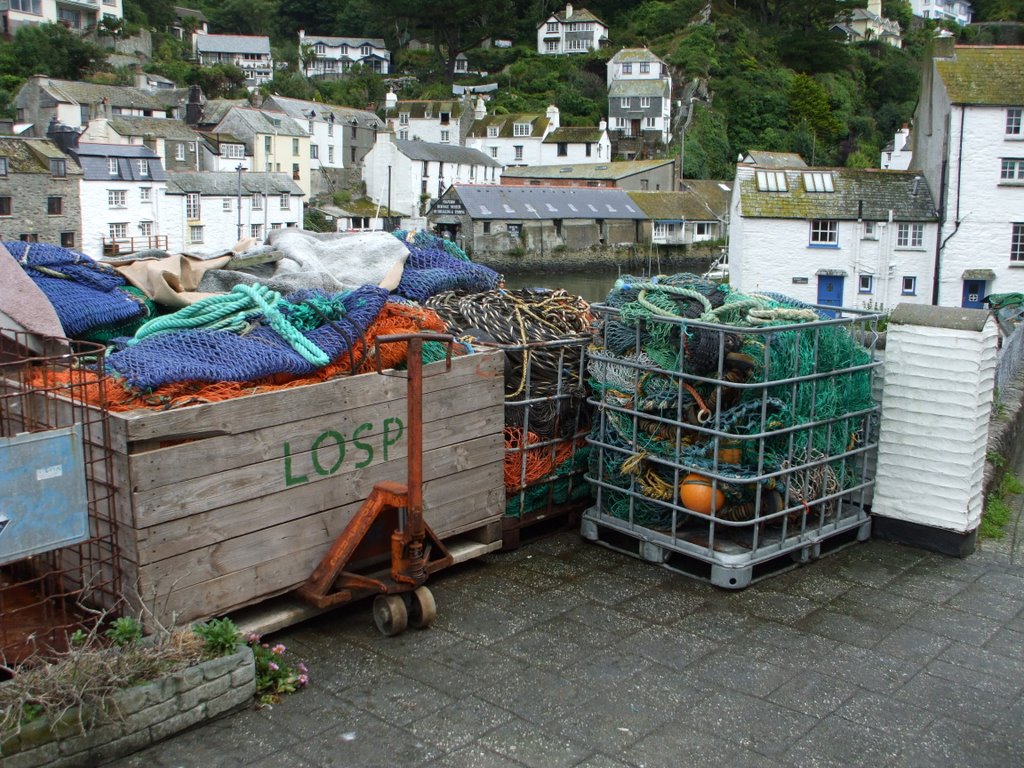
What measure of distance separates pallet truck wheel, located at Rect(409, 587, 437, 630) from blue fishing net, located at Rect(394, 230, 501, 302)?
2.63 meters

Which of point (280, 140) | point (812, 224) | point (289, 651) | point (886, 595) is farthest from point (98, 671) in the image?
point (280, 140)

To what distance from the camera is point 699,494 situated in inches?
254

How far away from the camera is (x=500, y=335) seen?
712cm

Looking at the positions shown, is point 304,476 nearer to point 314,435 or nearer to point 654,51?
point 314,435

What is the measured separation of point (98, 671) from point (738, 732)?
2.84 metres

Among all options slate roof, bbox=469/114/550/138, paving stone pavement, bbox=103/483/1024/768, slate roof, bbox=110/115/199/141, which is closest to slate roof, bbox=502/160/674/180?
slate roof, bbox=469/114/550/138

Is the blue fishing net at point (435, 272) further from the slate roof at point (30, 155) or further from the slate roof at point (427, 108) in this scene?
the slate roof at point (427, 108)

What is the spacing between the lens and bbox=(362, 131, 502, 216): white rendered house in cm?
7250

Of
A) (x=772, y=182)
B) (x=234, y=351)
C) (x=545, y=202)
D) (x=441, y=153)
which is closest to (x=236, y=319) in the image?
(x=234, y=351)

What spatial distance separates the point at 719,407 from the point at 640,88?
87996 mm

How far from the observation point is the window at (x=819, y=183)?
36781 millimetres

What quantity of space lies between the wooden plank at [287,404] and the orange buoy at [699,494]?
150 centimetres

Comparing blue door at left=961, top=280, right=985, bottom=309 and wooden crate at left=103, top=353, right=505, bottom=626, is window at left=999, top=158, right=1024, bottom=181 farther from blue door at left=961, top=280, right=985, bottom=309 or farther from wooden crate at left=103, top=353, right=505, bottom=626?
wooden crate at left=103, top=353, right=505, bottom=626

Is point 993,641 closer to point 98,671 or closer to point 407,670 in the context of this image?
point 407,670
